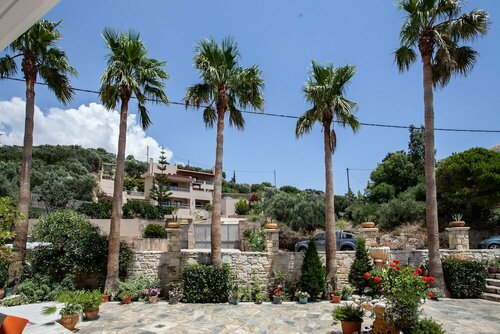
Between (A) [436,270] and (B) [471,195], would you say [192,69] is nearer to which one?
(A) [436,270]

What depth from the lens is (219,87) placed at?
12.2 metres

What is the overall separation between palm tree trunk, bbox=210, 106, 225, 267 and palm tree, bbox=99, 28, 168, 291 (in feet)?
9.90

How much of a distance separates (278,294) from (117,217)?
594cm

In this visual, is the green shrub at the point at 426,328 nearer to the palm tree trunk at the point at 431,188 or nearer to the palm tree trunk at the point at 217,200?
the palm tree trunk at the point at 431,188

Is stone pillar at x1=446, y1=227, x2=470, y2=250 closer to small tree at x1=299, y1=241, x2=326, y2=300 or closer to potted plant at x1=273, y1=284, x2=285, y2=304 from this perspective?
small tree at x1=299, y1=241, x2=326, y2=300

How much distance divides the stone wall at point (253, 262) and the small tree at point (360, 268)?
56 cm

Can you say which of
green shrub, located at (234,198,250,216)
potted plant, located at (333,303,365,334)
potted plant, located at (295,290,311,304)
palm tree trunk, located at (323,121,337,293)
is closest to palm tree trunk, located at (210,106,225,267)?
potted plant, located at (295,290,311,304)

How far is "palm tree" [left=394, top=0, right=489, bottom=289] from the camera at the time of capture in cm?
1145

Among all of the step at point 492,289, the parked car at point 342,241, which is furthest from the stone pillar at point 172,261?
the step at point 492,289

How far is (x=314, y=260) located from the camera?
37.4ft

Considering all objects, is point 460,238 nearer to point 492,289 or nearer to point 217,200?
point 492,289

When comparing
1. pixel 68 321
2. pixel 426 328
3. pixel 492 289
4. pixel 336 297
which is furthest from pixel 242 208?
pixel 426 328

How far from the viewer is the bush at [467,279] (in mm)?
11242

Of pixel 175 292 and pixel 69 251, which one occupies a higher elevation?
pixel 69 251
